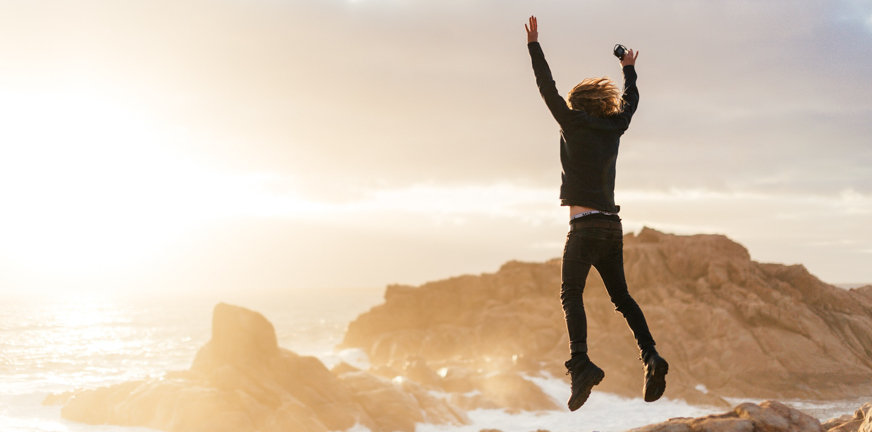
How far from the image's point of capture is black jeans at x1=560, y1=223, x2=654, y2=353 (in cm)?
402

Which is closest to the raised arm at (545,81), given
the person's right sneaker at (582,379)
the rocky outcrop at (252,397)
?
the person's right sneaker at (582,379)

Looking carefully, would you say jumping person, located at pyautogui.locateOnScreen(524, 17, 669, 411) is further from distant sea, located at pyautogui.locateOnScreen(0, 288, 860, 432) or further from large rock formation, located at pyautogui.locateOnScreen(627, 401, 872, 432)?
distant sea, located at pyautogui.locateOnScreen(0, 288, 860, 432)

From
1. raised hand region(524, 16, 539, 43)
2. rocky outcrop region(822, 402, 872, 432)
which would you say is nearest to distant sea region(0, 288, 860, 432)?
rocky outcrop region(822, 402, 872, 432)

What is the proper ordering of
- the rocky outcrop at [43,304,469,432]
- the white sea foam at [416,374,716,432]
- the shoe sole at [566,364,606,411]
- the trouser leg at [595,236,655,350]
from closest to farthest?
the shoe sole at [566,364,606,411] → the trouser leg at [595,236,655,350] → the rocky outcrop at [43,304,469,432] → the white sea foam at [416,374,716,432]

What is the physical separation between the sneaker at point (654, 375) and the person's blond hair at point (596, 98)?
1905mm

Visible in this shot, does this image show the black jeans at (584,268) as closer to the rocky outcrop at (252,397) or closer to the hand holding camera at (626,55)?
the hand holding camera at (626,55)

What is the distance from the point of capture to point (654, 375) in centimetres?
411

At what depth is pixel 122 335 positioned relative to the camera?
85562 millimetres

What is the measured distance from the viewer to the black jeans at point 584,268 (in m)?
4.02

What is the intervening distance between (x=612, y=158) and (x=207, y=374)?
2413 cm

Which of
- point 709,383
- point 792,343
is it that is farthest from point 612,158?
point 792,343

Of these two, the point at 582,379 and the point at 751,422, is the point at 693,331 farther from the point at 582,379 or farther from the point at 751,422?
the point at 582,379

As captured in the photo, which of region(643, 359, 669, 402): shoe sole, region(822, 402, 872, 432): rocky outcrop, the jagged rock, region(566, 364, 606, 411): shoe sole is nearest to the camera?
region(566, 364, 606, 411): shoe sole

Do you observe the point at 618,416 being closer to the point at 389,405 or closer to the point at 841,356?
the point at 389,405
